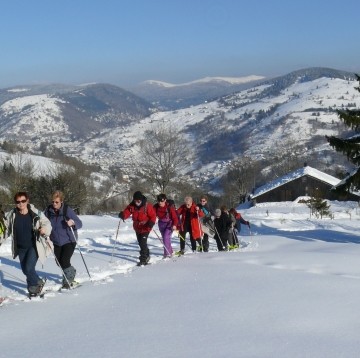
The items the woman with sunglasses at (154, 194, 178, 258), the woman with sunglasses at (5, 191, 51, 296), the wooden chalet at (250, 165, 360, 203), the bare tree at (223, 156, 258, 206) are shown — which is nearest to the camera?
the woman with sunglasses at (5, 191, 51, 296)

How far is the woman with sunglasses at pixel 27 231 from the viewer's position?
8.08 meters

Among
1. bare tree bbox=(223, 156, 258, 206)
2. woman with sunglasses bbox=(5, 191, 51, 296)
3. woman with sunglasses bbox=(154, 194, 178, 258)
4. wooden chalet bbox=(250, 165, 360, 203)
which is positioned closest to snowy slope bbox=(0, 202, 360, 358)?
woman with sunglasses bbox=(5, 191, 51, 296)

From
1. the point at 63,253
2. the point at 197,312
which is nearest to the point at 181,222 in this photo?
the point at 63,253

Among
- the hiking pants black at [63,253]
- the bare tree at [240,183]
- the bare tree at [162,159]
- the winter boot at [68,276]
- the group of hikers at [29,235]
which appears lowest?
the bare tree at [240,183]

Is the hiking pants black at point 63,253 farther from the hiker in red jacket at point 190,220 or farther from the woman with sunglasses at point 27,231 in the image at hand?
the hiker in red jacket at point 190,220

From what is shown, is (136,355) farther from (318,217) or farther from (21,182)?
(21,182)

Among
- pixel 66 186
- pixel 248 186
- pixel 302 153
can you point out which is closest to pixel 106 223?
pixel 66 186

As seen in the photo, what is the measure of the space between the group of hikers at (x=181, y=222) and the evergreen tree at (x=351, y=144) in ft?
17.0

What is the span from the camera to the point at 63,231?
8906mm

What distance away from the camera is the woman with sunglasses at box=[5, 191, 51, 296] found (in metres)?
8.08

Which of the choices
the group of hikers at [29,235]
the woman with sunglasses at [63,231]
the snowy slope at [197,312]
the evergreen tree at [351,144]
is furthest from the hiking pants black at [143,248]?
the evergreen tree at [351,144]

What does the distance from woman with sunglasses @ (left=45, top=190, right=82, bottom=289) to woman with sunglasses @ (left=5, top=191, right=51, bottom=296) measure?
0.68 metres

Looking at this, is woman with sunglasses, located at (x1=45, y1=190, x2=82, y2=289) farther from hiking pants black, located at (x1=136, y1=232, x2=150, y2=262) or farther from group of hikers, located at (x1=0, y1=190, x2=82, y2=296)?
hiking pants black, located at (x1=136, y1=232, x2=150, y2=262)

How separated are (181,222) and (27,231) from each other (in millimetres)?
6637
